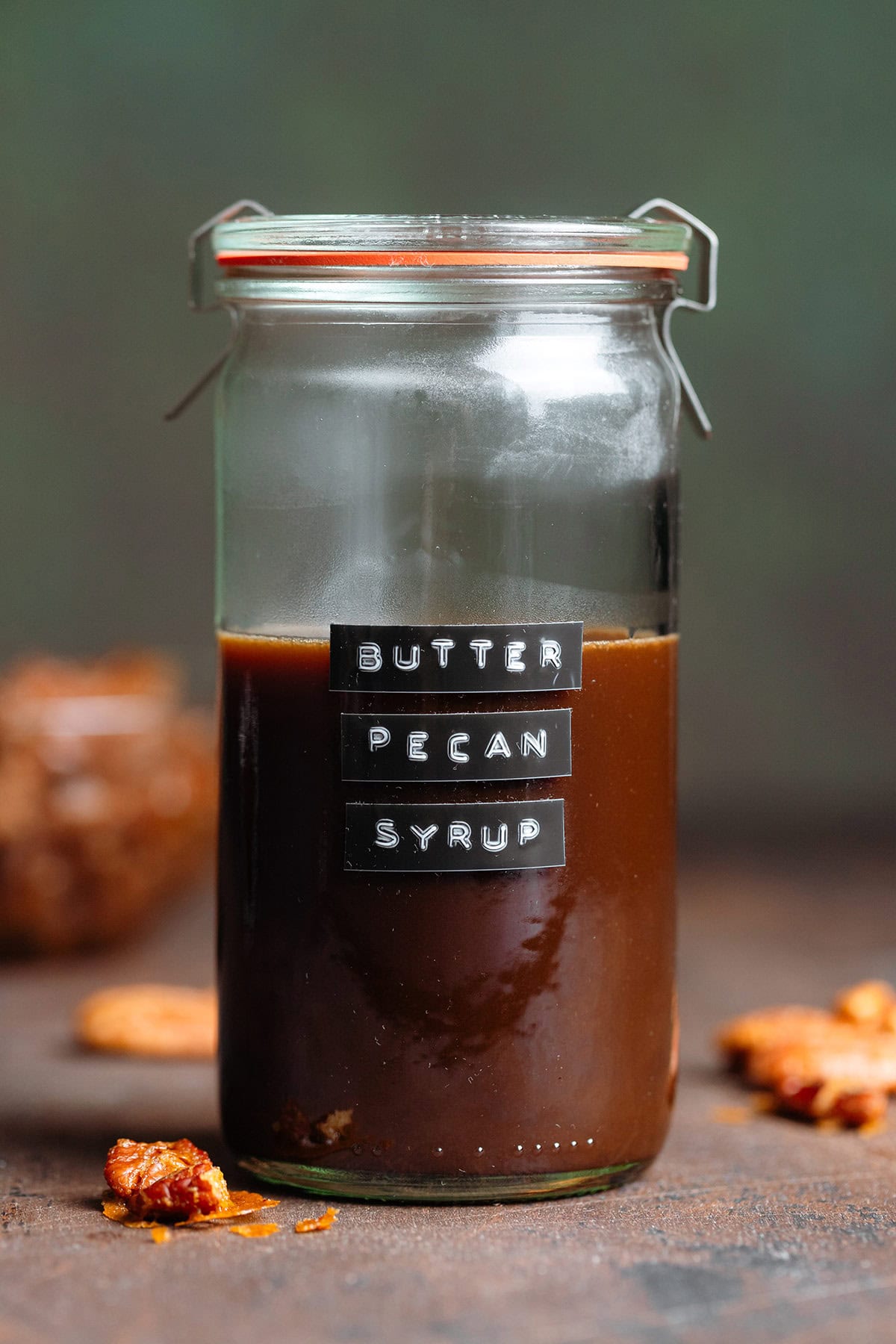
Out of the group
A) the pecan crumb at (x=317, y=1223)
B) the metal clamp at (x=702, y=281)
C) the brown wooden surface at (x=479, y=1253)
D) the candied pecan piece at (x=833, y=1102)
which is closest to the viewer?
the brown wooden surface at (x=479, y=1253)

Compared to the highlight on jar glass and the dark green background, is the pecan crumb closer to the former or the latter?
the highlight on jar glass

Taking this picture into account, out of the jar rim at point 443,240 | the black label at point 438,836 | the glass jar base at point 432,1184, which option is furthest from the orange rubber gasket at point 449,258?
the glass jar base at point 432,1184

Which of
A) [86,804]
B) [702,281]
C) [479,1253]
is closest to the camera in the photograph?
[479,1253]

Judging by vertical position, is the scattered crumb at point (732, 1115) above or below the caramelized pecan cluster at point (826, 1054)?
below

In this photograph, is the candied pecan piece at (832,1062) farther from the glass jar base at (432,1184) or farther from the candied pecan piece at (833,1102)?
the glass jar base at (432,1184)

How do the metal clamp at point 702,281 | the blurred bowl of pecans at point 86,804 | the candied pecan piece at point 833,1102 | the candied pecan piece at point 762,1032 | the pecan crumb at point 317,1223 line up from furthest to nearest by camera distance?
1. the blurred bowl of pecans at point 86,804
2. the candied pecan piece at point 762,1032
3. the candied pecan piece at point 833,1102
4. the metal clamp at point 702,281
5. the pecan crumb at point 317,1223

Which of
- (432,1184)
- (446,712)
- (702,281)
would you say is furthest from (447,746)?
(702,281)

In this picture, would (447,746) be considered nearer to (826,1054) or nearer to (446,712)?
(446,712)

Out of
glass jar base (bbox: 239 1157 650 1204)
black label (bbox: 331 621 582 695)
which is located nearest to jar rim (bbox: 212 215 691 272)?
black label (bbox: 331 621 582 695)
